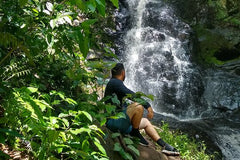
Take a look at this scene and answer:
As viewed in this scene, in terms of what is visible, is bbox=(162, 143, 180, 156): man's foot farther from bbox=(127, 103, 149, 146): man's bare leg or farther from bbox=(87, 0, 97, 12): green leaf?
bbox=(87, 0, 97, 12): green leaf

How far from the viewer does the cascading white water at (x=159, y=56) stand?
398 inches

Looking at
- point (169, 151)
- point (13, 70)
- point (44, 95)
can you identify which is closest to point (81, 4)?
point (44, 95)

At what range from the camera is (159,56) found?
37.3 ft

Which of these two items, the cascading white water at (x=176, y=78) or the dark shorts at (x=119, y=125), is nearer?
the dark shorts at (x=119, y=125)

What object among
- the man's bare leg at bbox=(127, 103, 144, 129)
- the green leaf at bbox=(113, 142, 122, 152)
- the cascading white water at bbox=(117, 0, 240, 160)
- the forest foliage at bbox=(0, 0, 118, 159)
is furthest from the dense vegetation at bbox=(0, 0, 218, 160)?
the cascading white water at bbox=(117, 0, 240, 160)

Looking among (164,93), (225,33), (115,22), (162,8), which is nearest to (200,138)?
(164,93)

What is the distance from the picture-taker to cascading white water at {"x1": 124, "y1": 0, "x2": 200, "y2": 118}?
33.2 feet

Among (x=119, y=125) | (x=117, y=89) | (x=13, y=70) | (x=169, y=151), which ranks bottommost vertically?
(x=169, y=151)

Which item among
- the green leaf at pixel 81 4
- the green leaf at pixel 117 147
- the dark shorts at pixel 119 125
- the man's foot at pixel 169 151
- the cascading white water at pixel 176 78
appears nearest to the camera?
the green leaf at pixel 81 4

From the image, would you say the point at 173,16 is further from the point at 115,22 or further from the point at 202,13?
the point at 115,22

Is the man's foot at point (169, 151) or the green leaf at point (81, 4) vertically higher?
the green leaf at point (81, 4)

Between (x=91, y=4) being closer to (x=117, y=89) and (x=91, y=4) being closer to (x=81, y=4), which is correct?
(x=81, y=4)

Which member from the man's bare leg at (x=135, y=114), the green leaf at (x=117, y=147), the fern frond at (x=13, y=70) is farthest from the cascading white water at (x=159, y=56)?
the fern frond at (x=13, y=70)

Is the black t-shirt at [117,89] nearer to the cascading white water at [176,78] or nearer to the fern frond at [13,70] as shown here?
the fern frond at [13,70]
